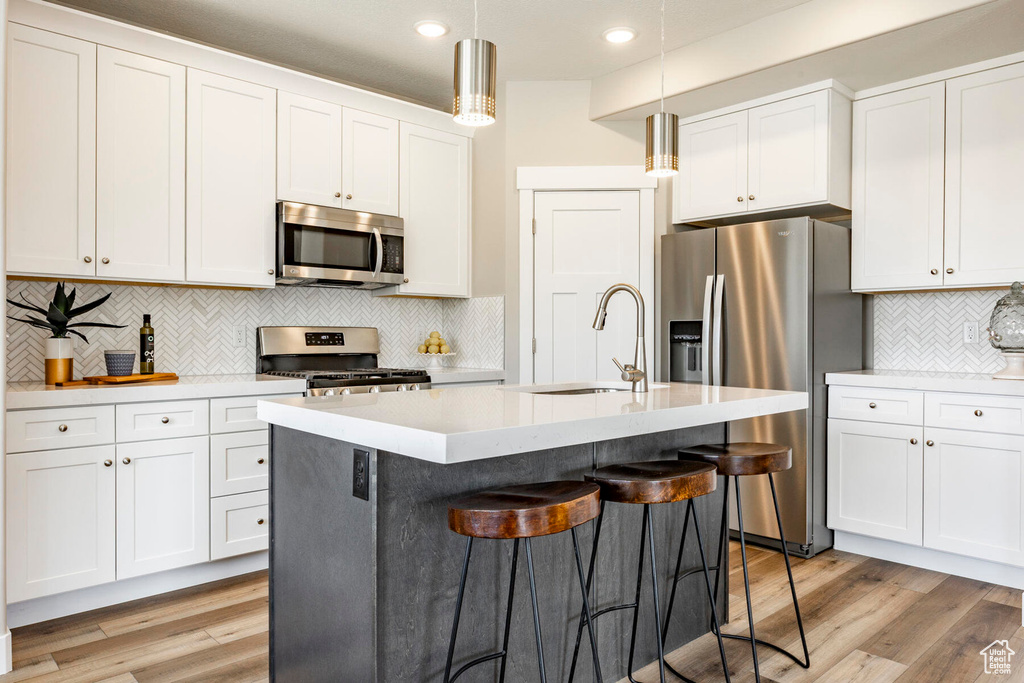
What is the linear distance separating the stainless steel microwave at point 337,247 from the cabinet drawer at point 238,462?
0.87 meters

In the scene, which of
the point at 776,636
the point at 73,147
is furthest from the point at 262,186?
the point at 776,636

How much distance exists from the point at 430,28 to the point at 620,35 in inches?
38.0

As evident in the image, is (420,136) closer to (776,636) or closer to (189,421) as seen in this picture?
(189,421)

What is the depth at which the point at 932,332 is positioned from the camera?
3.60 meters

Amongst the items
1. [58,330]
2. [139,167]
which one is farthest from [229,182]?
[58,330]

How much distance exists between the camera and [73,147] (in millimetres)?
2850

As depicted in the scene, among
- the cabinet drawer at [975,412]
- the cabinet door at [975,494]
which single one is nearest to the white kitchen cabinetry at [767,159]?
the cabinet drawer at [975,412]

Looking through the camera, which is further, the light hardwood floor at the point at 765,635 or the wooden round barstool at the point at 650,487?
the light hardwood floor at the point at 765,635

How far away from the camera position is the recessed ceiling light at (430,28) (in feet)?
11.0

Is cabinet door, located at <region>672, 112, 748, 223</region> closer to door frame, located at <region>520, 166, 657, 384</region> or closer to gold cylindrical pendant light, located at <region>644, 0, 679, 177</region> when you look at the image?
door frame, located at <region>520, 166, 657, 384</region>

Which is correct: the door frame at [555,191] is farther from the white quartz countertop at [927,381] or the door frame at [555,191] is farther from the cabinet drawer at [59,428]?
the cabinet drawer at [59,428]

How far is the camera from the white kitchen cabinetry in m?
3.47

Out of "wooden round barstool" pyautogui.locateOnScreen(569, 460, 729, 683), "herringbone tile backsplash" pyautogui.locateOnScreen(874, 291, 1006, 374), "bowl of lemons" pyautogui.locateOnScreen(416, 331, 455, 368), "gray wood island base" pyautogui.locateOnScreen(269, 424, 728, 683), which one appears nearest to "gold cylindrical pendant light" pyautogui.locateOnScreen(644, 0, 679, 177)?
"gray wood island base" pyautogui.locateOnScreen(269, 424, 728, 683)

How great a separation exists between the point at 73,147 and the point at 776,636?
11.1 ft
